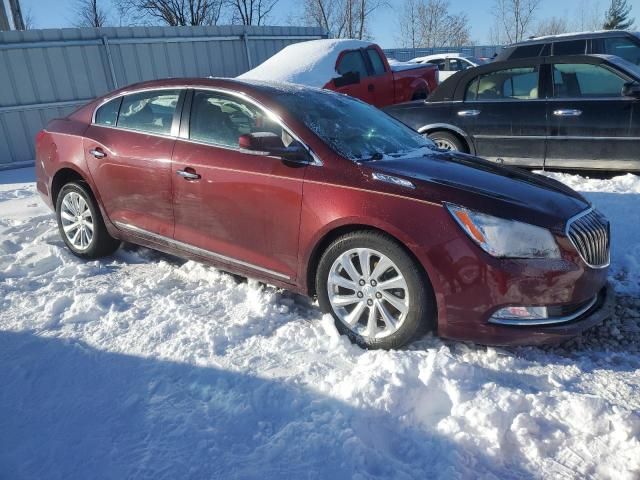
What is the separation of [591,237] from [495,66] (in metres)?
4.25

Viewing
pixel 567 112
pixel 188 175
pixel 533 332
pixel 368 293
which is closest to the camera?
pixel 533 332

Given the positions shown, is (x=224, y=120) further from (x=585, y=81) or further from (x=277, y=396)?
(x=585, y=81)

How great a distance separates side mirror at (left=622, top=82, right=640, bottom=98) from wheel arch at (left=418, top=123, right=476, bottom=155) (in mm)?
1729

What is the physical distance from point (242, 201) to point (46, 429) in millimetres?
1672

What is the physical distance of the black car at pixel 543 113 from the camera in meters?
5.66

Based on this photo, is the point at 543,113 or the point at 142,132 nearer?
the point at 142,132

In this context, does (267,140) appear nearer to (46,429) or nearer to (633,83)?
(46,429)

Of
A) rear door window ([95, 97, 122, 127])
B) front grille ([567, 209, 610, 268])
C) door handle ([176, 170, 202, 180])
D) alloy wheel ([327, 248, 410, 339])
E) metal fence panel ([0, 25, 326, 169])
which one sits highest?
metal fence panel ([0, 25, 326, 169])

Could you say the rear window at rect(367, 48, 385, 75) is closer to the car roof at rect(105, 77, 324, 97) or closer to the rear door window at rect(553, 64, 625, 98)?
the rear door window at rect(553, 64, 625, 98)

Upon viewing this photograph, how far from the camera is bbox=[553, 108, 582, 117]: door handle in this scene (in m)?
5.80

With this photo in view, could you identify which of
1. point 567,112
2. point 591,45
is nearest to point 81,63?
point 567,112

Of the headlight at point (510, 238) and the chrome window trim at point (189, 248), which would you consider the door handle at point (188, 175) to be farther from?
the headlight at point (510, 238)

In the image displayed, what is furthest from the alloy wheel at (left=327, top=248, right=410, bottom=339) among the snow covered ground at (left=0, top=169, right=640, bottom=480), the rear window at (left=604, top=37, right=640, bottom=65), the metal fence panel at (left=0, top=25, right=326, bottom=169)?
the metal fence panel at (left=0, top=25, right=326, bottom=169)

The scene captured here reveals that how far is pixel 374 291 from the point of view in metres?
2.88
